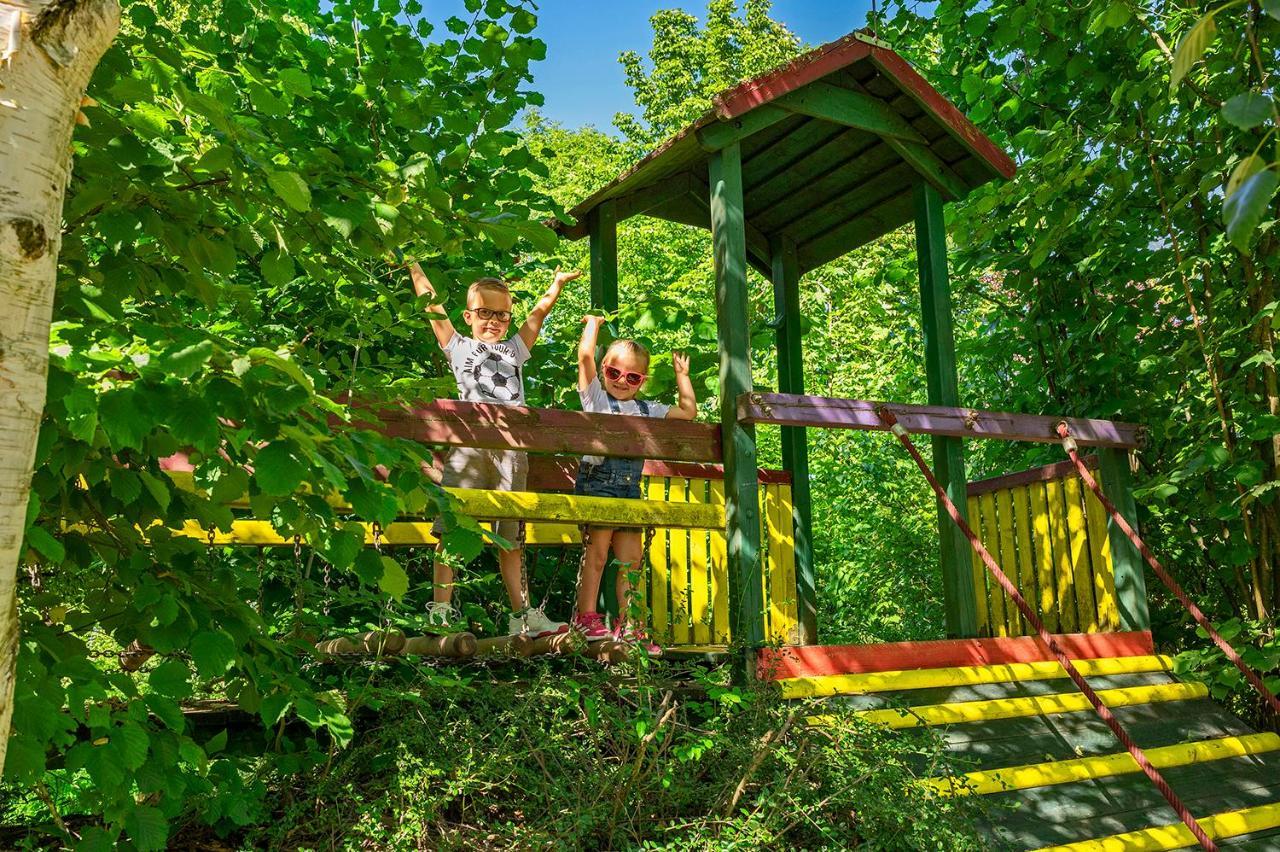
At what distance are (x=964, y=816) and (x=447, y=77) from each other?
4.28 metres

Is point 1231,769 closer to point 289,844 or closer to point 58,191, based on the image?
point 289,844

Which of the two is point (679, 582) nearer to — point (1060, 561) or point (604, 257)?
point (604, 257)

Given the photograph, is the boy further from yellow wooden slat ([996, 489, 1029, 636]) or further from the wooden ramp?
yellow wooden slat ([996, 489, 1029, 636])

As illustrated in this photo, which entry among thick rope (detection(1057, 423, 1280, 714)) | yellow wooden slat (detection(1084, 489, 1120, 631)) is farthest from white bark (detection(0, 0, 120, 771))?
yellow wooden slat (detection(1084, 489, 1120, 631))

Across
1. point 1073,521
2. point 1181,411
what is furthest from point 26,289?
point 1181,411

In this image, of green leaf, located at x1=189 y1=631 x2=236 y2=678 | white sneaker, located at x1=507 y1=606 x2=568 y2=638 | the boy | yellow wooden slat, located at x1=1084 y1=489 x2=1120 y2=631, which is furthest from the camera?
yellow wooden slat, located at x1=1084 y1=489 x2=1120 y2=631

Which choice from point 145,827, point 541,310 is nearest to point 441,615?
point 145,827

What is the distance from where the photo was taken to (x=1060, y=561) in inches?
250

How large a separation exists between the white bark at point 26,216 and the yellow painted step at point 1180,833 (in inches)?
147

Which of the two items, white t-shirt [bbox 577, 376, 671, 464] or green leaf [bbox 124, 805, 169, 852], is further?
white t-shirt [bbox 577, 376, 671, 464]

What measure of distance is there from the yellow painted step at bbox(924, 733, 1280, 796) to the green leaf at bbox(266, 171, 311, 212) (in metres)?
2.88

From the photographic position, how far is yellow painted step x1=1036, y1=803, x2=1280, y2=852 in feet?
13.8

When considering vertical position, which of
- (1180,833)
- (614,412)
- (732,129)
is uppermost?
(732,129)

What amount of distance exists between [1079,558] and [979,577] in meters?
0.67
